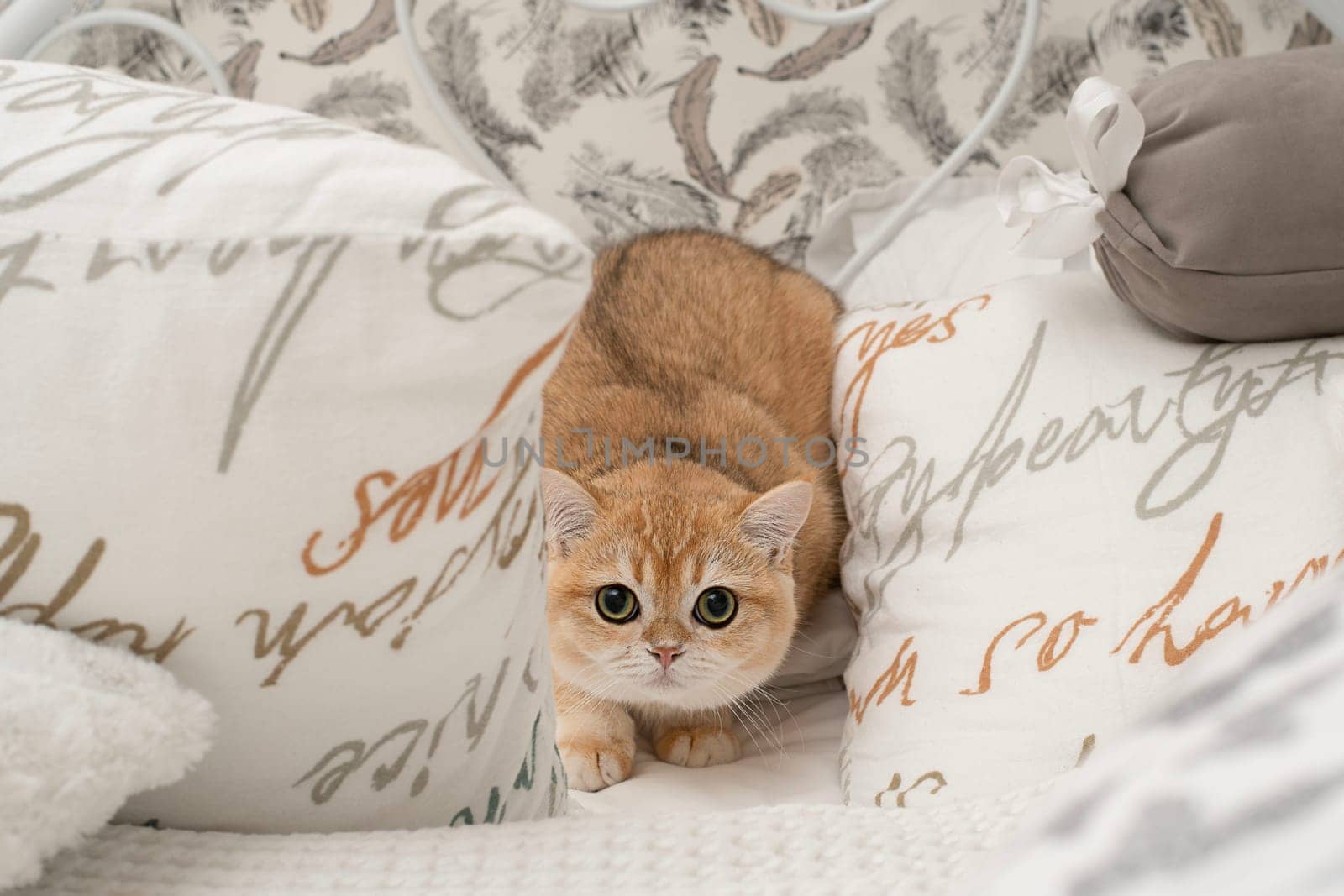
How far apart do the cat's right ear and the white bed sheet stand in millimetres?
287

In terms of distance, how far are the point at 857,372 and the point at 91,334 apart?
0.94 m

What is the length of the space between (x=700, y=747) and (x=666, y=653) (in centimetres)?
13

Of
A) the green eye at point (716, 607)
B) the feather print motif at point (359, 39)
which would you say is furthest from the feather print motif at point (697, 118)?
the green eye at point (716, 607)

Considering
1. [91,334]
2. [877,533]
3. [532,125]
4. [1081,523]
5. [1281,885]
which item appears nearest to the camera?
[1281,885]

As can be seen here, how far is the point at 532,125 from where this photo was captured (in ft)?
5.42

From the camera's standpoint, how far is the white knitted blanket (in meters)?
0.54

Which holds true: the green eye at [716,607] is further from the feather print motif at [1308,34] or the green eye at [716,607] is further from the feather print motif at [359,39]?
the feather print motif at [1308,34]

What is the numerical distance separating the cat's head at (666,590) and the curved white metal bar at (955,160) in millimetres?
622

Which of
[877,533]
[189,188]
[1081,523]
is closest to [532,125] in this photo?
[877,533]

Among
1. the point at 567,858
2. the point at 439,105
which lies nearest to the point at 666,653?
the point at 567,858

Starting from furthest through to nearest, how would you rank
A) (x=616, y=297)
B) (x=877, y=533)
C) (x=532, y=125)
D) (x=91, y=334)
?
(x=532, y=125)
(x=616, y=297)
(x=877, y=533)
(x=91, y=334)

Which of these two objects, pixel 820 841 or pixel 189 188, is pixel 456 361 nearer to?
pixel 189 188

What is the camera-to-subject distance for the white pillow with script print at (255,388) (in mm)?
501
